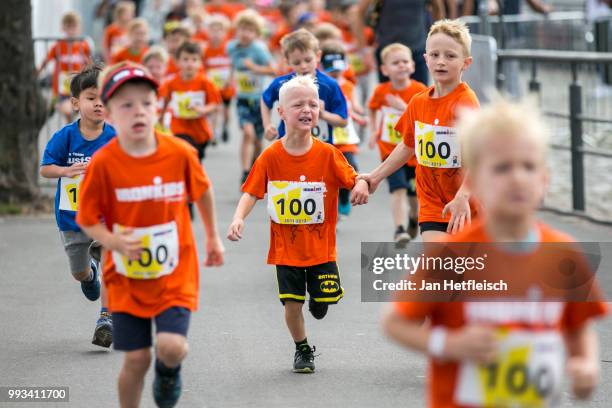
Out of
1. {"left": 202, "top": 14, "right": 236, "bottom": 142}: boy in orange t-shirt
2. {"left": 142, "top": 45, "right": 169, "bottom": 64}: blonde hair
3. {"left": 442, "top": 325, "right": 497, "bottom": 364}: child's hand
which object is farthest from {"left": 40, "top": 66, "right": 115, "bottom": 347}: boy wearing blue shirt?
{"left": 202, "top": 14, "right": 236, "bottom": 142}: boy in orange t-shirt

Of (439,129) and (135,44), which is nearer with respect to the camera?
(439,129)

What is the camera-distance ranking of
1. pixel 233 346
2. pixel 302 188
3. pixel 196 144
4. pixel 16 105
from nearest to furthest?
pixel 302 188 < pixel 233 346 < pixel 16 105 < pixel 196 144

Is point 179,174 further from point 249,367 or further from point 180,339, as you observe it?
point 249,367

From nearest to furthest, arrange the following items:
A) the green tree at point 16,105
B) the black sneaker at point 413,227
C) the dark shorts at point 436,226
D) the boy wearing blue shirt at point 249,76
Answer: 1. the dark shorts at point 436,226
2. the black sneaker at point 413,227
3. the green tree at point 16,105
4. the boy wearing blue shirt at point 249,76

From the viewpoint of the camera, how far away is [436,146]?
24.1ft

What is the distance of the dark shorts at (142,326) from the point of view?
17.5 feet

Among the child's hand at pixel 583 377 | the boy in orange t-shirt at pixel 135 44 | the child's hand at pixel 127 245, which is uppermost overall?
the boy in orange t-shirt at pixel 135 44

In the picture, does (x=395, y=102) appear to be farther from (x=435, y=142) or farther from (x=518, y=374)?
(x=518, y=374)

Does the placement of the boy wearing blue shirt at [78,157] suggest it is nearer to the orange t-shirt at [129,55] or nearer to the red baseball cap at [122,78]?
the red baseball cap at [122,78]

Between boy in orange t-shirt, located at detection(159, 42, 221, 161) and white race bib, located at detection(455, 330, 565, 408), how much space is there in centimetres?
959

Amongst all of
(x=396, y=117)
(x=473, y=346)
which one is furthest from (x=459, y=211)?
(x=396, y=117)

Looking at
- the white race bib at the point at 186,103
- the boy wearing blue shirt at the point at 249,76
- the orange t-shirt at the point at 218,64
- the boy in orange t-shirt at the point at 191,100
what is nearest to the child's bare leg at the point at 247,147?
the boy wearing blue shirt at the point at 249,76

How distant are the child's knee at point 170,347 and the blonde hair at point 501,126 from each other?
1897 millimetres

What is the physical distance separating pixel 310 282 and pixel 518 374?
11.5ft
